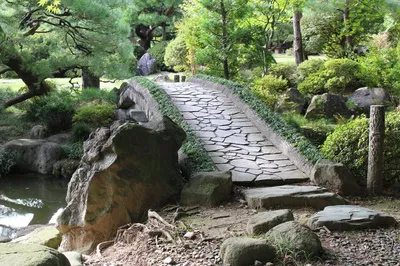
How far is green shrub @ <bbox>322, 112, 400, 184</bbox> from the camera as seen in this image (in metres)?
6.45

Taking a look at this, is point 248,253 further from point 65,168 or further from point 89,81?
point 89,81

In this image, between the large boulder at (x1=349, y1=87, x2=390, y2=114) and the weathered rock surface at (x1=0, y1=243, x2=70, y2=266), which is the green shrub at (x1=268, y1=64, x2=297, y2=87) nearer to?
the large boulder at (x1=349, y1=87, x2=390, y2=114)

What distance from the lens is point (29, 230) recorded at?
25.6ft

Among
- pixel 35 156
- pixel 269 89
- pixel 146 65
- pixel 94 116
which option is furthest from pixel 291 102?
pixel 146 65

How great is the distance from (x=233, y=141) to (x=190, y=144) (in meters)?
0.93

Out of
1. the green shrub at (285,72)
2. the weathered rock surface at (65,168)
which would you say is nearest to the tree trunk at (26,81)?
the weathered rock surface at (65,168)

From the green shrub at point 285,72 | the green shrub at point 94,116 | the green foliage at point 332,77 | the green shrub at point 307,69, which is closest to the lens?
the green shrub at point 94,116

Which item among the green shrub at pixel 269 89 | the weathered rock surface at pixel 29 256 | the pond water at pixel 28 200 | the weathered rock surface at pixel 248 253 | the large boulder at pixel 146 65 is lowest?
the pond water at pixel 28 200

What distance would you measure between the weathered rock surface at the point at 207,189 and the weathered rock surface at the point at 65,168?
5394mm

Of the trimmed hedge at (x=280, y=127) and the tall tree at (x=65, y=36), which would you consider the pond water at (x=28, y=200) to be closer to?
the tall tree at (x=65, y=36)

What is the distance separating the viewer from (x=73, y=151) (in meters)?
11.2

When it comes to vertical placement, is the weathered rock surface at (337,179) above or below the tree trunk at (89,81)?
below

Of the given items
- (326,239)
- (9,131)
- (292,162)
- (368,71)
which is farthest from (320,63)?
(326,239)

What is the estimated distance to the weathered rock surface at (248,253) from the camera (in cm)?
381
